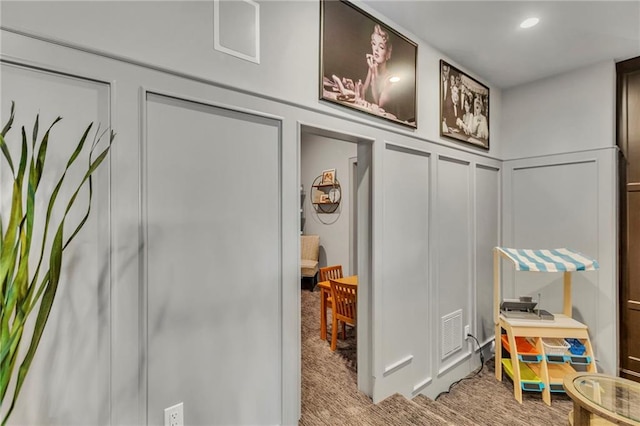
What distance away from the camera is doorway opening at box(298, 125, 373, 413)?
7.06ft

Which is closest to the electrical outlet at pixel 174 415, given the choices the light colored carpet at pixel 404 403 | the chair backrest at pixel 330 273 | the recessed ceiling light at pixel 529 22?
the light colored carpet at pixel 404 403

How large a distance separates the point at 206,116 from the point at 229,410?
1393 mm

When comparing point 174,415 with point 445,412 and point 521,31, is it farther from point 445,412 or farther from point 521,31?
point 521,31

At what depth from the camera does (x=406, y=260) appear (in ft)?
7.75

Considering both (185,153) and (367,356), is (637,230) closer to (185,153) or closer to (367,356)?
(367,356)

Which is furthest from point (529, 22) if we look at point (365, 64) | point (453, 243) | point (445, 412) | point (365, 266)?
point (445, 412)

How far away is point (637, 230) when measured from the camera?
2.71 meters

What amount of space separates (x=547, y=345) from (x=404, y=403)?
1365 millimetres

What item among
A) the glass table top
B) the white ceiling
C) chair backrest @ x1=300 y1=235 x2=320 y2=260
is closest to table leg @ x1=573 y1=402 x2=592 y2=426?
the glass table top

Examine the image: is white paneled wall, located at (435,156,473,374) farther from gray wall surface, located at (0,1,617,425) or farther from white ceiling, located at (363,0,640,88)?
white ceiling, located at (363,0,640,88)

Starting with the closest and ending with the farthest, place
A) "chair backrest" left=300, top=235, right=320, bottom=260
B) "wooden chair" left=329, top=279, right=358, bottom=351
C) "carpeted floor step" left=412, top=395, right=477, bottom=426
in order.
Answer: "carpeted floor step" left=412, top=395, right=477, bottom=426 → "wooden chair" left=329, top=279, right=358, bottom=351 → "chair backrest" left=300, top=235, right=320, bottom=260

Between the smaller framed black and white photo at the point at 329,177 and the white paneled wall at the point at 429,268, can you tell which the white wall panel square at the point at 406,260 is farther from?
the smaller framed black and white photo at the point at 329,177

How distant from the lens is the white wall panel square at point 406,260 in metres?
2.22

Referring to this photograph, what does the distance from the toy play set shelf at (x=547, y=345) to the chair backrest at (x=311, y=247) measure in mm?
2803
